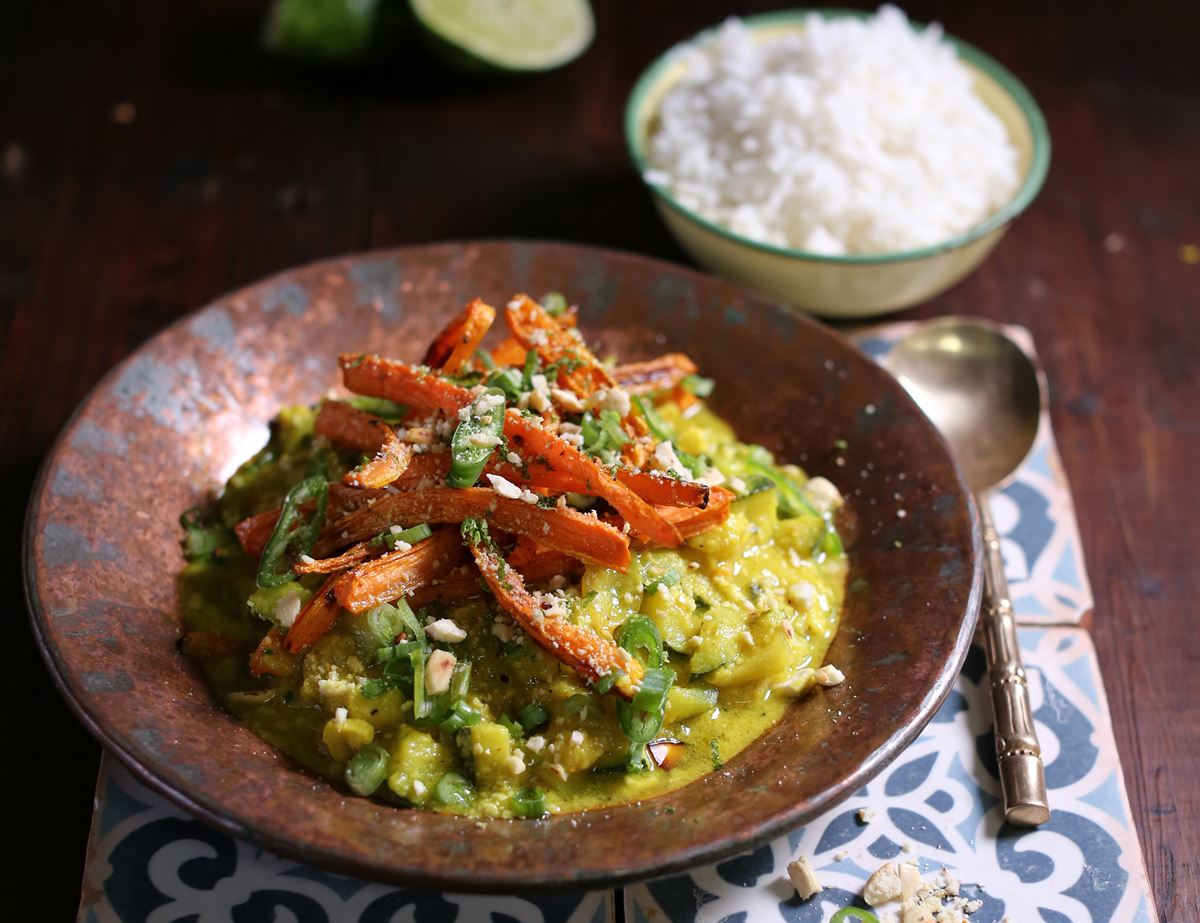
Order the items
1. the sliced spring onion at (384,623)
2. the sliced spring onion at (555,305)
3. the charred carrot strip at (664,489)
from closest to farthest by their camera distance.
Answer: the sliced spring onion at (384,623)
the charred carrot strip at (664,489)
the sliced spring onion at (555,305)

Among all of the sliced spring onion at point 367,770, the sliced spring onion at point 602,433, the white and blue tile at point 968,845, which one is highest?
the sliced spring onion at point 602,433

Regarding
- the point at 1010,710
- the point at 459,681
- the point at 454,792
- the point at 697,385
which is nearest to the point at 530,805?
the point at 454,792

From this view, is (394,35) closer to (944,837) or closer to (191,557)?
(191,557)

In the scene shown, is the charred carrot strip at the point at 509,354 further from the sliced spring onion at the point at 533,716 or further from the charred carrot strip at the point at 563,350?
the sliced spring onion at the point at 533,716

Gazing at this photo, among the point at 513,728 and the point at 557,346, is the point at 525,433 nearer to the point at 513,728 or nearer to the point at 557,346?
the point at 557,346

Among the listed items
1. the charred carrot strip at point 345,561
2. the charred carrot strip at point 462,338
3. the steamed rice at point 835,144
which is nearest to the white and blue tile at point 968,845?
the charred carrot strip at point 345,561

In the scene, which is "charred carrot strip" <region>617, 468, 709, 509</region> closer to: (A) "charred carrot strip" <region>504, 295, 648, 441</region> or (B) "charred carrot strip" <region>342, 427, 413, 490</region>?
(A) "charred carrot strip" <region>504, 295, 648, 441</region>

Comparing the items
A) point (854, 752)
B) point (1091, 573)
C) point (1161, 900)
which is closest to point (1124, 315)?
point (1091, 573)
